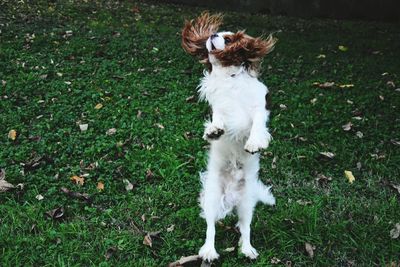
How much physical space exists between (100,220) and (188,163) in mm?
1158

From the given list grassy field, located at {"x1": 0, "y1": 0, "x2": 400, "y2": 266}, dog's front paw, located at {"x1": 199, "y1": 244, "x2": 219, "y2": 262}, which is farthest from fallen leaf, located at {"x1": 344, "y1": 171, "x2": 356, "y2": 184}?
dog's front paw, located at {"x1": 199, "y1": 244, "x2": 219, "y2": 262}

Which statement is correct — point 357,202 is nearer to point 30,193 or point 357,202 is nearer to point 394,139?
point 394,139

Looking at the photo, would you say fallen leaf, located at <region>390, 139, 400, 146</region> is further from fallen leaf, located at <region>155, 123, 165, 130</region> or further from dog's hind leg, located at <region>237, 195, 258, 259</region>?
fallen leaf, located at <region>155, 123, 165, 130</region>

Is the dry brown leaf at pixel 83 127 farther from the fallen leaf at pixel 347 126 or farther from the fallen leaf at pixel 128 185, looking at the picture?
the fallen leaf at pixel 347 126

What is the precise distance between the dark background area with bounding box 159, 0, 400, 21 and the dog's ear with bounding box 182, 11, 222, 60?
8.93 m

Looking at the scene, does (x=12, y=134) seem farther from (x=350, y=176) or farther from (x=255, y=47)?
(x=350, y=176)

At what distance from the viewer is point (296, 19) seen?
36.8 ft

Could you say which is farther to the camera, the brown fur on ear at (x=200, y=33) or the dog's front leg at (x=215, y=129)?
the brown fur on ear at (x=200, y=33)

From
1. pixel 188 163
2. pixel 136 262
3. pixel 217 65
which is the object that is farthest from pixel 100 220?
pixel 217 65

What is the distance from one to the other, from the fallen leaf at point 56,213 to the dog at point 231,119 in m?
1.14

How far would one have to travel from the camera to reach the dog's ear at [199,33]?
323 centimetres

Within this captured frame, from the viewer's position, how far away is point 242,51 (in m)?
3.06

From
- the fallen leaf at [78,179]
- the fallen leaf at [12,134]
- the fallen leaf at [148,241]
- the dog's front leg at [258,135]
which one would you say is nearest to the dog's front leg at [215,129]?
the dog's front leg at [258,135]

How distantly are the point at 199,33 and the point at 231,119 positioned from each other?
648 mm
